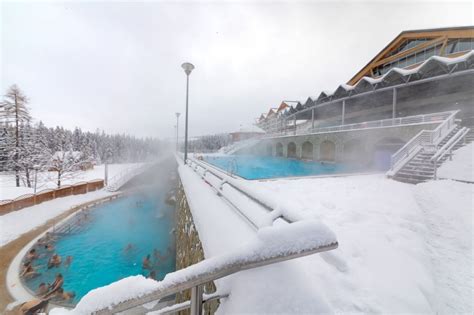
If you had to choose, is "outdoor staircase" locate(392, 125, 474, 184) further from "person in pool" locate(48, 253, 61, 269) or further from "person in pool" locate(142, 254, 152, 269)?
"person in pool" locate(48, 253, 61, 269)

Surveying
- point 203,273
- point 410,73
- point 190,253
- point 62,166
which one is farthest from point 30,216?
point 410,73

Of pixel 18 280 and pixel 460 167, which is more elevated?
pixel 460 167

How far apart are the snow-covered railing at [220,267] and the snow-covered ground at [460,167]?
8993 mm

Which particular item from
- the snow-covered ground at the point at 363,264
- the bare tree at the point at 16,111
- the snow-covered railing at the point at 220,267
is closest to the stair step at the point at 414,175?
the snow-covered ground at the point at 363,264

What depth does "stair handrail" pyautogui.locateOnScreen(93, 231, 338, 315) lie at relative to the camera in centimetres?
101

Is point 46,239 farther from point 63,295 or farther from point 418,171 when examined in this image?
point 418,171

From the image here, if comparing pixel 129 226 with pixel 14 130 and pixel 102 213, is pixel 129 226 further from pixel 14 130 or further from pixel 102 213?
pixel 14 130

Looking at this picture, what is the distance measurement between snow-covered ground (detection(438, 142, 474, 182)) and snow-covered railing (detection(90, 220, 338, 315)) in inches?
354

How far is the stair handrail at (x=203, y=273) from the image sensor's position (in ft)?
3.31

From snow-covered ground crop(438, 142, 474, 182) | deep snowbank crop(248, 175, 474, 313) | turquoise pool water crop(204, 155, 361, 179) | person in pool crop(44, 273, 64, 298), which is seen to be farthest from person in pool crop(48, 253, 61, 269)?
snow-covered ground crop(438, 142, 474, 182)

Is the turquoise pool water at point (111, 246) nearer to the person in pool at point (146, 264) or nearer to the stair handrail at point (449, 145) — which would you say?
the person in pool at point (146, 264)

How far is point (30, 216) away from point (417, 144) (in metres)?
24.7

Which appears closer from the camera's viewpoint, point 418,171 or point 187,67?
point 418,171

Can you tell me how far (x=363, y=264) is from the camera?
8.19ft
